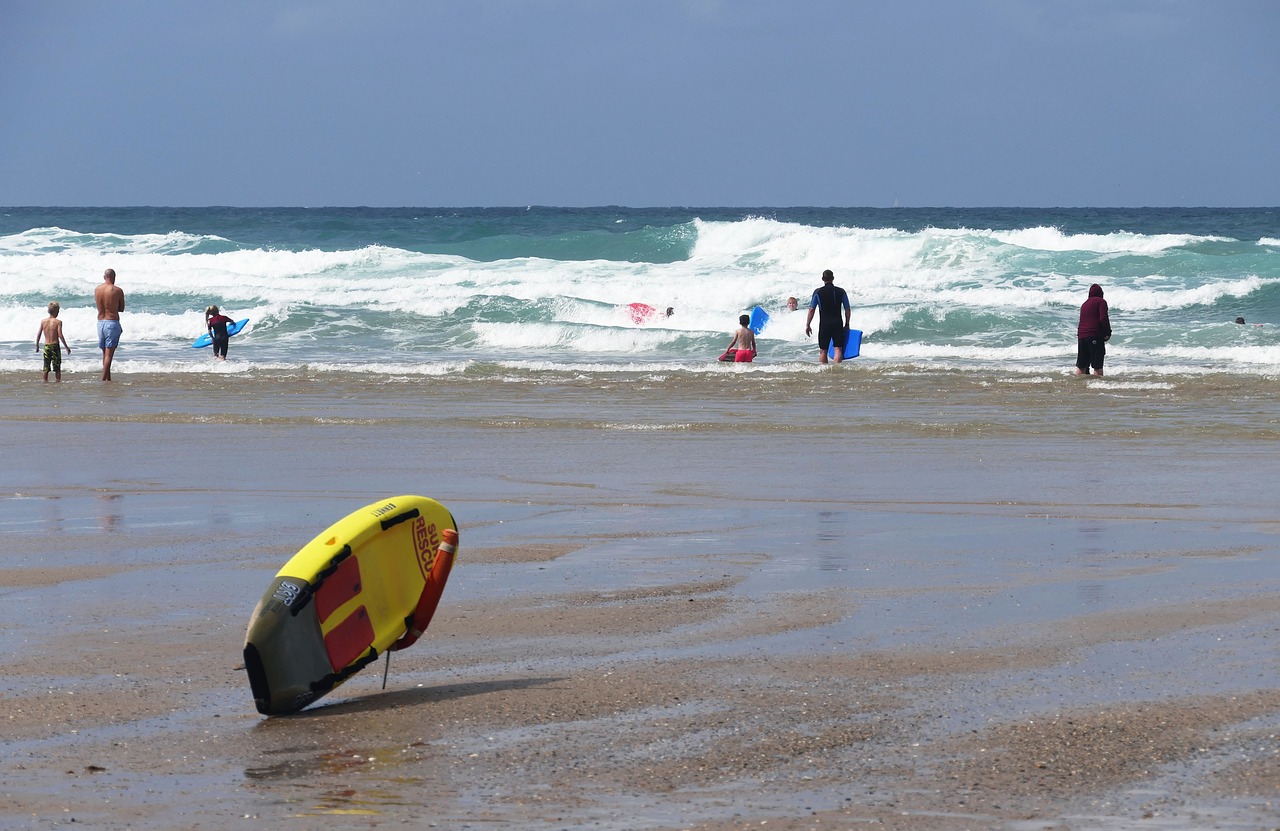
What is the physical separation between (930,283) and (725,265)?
7849 mm

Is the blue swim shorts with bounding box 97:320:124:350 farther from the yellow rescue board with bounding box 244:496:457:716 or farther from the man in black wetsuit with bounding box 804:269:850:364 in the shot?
the yellow rescue board with bounding box 244:496:457:716

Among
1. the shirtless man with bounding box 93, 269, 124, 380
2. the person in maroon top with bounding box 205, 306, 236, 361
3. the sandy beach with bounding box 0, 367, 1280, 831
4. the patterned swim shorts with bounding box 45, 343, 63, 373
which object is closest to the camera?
the sandy beach with bounding box 0, 367, 1280, 831

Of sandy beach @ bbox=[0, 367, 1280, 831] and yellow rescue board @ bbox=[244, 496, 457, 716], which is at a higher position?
yellow rescue board @ bbox=[244, 496, 457, 716]

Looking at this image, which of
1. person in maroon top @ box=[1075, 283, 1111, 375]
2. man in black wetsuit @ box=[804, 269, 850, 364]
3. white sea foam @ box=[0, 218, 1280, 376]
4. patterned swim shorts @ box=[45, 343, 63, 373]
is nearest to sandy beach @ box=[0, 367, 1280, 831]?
person in maroon top @ box=[1075, 283, 1111, 375]

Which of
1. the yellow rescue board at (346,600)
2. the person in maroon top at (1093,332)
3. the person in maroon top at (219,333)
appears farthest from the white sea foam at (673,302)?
the yellow rescue board at (346,600)

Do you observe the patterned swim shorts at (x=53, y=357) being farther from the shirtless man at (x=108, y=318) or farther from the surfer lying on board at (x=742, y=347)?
the surfer lying on board at (x=742, y=347)

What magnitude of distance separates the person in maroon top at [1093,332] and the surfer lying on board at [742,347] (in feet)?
15.1

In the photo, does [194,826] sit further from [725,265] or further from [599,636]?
[725,265]

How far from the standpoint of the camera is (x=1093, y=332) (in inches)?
675

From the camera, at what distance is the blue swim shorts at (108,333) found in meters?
17.9

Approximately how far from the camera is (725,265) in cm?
3981

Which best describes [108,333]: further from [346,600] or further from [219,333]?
[346,600]

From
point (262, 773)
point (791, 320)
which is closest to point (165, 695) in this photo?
point (262, 773)

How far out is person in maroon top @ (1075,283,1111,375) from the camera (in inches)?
672
